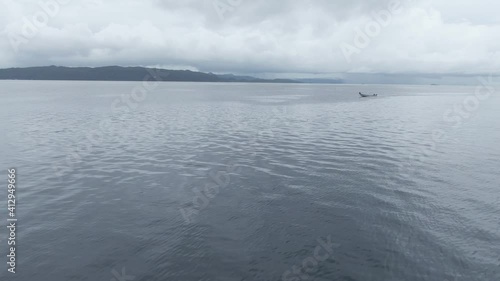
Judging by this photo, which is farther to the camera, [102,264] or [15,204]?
[15,204]

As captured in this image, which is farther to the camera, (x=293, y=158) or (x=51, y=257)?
(x=293, y=158)

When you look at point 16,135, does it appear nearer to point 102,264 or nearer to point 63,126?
point 63,126

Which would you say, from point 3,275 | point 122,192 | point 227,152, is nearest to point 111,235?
point 3,275

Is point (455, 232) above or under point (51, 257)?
above

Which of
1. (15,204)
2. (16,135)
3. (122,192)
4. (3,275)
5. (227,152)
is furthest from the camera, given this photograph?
(16,135)

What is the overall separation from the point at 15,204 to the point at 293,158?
3465cm

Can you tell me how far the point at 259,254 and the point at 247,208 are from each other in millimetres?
7613

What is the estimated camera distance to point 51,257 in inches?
813

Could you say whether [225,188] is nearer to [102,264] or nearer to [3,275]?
[102,264]

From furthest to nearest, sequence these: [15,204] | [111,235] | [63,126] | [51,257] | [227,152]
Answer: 1. [63,126]
2. [227,152]
3. [15,204]
4. [111,235]
5. [51,257]

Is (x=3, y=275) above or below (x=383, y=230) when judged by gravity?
below

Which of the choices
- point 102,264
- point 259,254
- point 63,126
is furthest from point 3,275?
point 63,126

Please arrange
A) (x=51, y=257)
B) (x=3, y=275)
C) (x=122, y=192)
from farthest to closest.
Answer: (x=122, y=192) < (x=51, y=257) < (x=3, y=275)

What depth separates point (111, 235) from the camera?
77.2 ft
